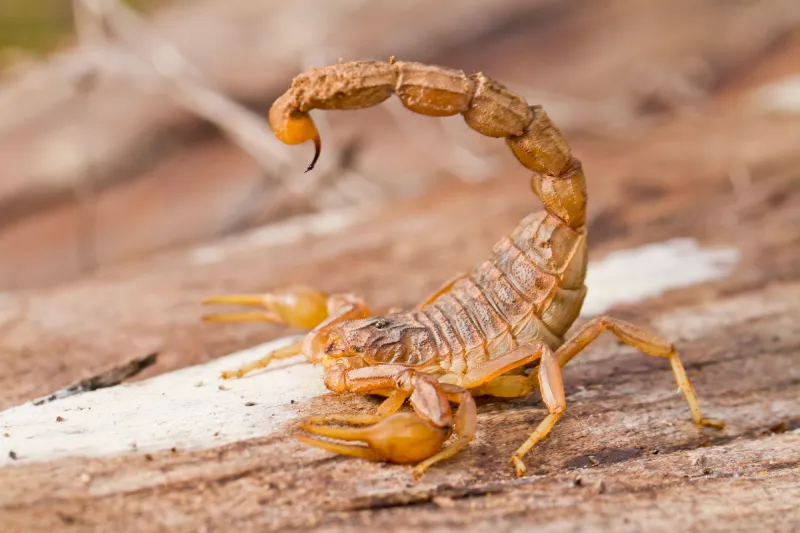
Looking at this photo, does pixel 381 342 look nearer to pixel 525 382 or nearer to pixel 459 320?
pixel 459 320

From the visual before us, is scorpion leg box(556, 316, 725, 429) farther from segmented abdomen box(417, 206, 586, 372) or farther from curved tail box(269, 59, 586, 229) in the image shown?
curved tail box(269, 59, 586, 229)

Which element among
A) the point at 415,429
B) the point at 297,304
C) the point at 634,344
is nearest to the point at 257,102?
the point at 297,304

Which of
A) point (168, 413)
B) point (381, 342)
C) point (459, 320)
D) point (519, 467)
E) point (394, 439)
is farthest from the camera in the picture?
point (459, 320)

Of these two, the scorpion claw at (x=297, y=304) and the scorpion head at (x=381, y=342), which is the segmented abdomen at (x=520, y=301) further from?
the scorpion claw at (x=297, y=304)

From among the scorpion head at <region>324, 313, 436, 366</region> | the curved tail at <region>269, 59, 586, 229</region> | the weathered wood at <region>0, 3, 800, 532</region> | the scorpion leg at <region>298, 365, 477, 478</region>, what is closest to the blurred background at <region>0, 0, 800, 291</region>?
the weathered wood at <region>0, 3, 800, 532</region>

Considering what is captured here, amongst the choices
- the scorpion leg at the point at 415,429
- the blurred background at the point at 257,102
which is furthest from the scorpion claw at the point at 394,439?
the blurred background at the point at 257,102

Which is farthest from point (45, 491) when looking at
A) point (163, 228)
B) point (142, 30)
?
point (142, 30)

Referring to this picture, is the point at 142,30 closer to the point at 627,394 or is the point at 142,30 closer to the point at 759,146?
the point at 759,146

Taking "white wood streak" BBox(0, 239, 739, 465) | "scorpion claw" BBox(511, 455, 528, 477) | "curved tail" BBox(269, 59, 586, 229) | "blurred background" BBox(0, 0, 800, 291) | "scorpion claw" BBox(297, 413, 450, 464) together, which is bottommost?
"scorpion claw" BBox(511, 455, 528, 477)
